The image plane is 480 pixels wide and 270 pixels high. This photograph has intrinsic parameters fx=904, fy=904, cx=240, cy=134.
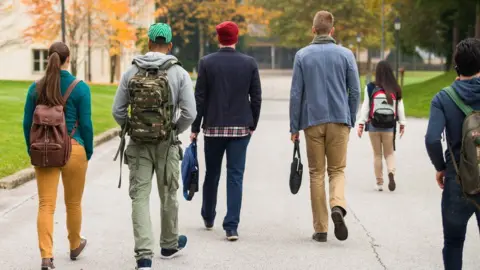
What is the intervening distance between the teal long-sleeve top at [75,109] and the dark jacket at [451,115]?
252cm

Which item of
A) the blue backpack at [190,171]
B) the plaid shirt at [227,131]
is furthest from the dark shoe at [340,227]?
the blue backpack at [190,171]

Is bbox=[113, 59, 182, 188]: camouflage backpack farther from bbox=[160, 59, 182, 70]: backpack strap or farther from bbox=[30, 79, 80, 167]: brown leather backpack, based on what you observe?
bbox=[30, 79, 80, 167]: brown leather backpack

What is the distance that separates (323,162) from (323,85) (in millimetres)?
670

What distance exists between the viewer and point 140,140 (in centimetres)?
648

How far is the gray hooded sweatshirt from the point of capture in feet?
21.4

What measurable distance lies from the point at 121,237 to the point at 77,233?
108 centimetres

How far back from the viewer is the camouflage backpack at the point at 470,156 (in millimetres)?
4918

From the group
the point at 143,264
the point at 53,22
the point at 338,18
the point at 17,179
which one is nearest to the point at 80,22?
the point at 53,22

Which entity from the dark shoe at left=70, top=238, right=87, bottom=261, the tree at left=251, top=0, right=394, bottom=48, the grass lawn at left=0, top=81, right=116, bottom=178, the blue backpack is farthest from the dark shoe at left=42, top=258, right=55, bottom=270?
the tree at left=251, top=0, right=394, bottom=48

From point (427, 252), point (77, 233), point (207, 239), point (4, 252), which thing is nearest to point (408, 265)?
point (427, 252)

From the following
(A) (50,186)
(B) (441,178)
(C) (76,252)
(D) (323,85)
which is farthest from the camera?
(D) (323,85)

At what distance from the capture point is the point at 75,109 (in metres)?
6.48

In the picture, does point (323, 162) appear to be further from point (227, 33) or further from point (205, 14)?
point (205, 14)

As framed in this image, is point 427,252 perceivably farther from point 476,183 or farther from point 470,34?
point 470,34
